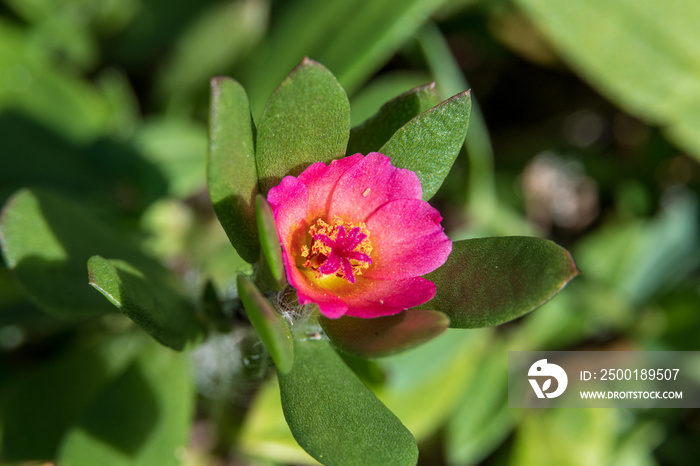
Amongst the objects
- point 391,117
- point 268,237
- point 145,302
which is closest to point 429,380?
point 391,117

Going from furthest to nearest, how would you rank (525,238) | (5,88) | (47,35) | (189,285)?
(47,35)
(5,88)
(189,285)
(525,238)

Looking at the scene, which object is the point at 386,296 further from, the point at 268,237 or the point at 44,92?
the point at 44,92

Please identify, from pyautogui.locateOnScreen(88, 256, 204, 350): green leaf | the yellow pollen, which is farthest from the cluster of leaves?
pyautogui.locateOnScreen(88, 256, 204, 350): green leaf

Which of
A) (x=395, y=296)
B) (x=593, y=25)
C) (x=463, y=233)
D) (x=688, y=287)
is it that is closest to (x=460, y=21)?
(x=593, y=25)

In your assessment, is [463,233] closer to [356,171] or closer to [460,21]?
[460,21]

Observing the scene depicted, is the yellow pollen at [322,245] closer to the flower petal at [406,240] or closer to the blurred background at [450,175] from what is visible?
the flower petal at [406,240]

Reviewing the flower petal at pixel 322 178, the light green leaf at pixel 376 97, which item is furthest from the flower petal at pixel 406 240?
the light green leaf at pixel 376 97

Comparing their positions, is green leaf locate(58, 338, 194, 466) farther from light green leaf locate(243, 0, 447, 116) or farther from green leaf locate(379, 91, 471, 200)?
light green leaf locate(243, 0, 447, 116)
